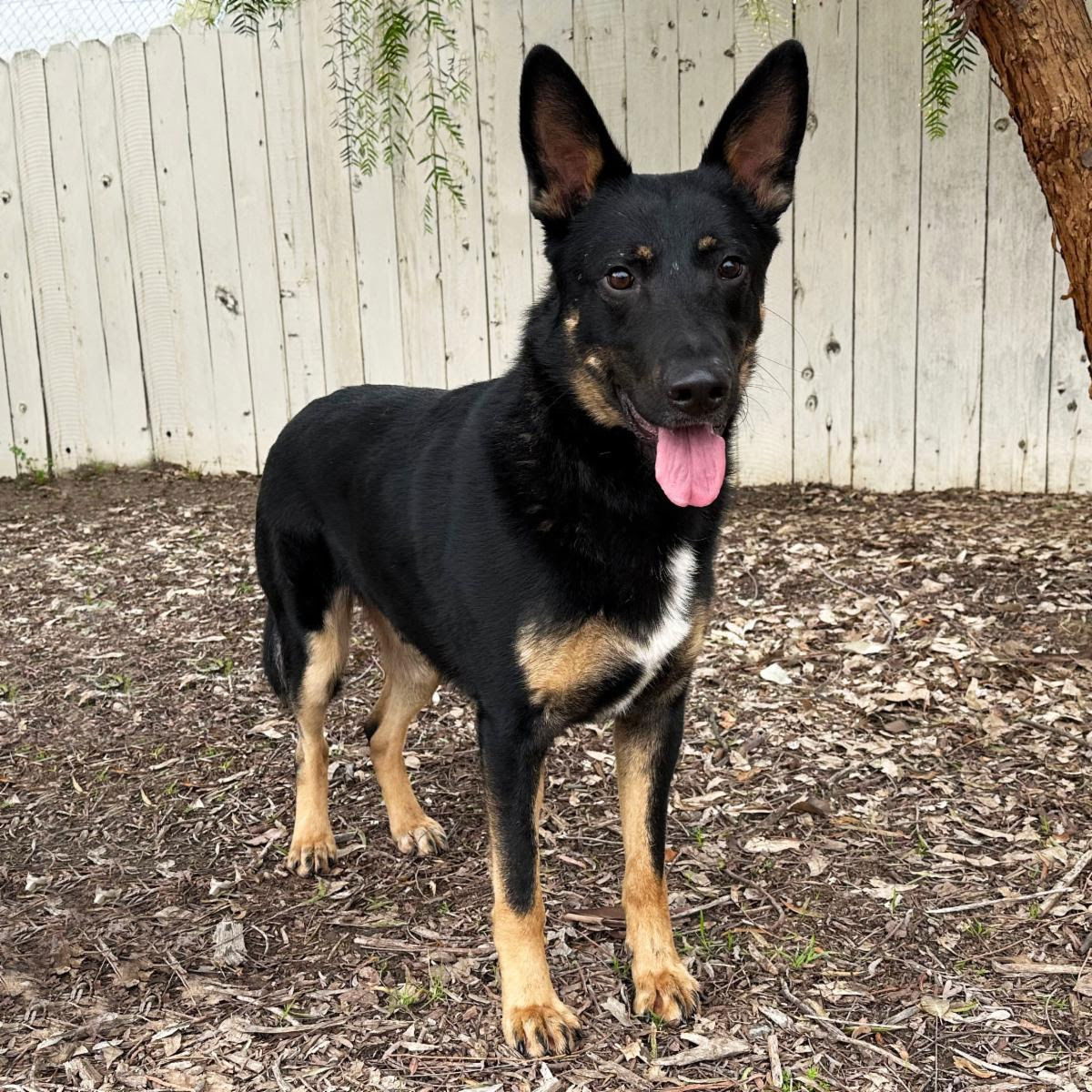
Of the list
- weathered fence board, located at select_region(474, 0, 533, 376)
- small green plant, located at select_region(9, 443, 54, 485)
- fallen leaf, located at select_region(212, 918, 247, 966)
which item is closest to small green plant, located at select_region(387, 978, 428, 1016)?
fallen leaf, located at select_region(212, 918, 247, 966)

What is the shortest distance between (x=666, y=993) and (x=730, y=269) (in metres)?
1.74

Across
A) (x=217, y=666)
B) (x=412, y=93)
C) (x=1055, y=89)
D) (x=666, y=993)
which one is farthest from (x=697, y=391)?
(x=412, y=93)

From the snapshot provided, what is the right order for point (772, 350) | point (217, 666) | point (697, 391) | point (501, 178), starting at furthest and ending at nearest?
point (501, 178) → point (772, 350) → point (217, 666) → point (697, 391)

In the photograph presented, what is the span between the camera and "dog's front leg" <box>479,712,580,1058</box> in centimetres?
A: 259

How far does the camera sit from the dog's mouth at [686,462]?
2.51 meters

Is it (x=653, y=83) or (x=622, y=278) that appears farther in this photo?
(x=653, y=83)

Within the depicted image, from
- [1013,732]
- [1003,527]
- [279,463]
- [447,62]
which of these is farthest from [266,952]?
[447,62]

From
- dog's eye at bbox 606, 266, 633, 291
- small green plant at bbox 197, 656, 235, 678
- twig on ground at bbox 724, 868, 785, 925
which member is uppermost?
dog's eye at bbox 606, 266, 633, 291

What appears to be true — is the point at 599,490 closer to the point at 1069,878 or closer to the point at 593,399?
the point at 593,399

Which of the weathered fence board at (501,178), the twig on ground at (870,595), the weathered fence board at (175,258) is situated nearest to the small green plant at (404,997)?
the twig on ground at (870,595)

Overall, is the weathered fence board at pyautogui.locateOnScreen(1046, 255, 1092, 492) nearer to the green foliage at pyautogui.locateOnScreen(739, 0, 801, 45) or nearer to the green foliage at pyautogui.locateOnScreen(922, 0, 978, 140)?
the green foliage at pyautogui.locateOnScreen(922, 0, 978, 140)

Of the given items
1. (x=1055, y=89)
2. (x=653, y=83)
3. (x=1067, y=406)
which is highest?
(x=653, y=83)

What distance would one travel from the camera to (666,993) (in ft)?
8.92

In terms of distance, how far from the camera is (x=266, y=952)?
3.01m
